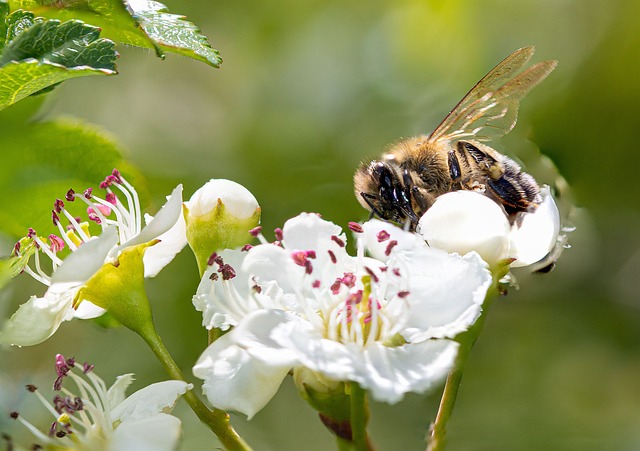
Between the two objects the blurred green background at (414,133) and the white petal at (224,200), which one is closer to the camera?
the white petal at (224,200)

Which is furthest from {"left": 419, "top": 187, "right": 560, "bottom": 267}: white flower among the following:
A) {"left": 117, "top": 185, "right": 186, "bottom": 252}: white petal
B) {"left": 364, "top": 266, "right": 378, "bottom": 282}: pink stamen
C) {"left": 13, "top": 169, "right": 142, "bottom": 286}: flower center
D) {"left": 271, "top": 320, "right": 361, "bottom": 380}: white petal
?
{"left": 13, "top": 169, "right": 142, "bottom": 286}: flower center

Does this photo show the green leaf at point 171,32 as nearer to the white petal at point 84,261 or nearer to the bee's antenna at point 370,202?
the white petal at point 84,261

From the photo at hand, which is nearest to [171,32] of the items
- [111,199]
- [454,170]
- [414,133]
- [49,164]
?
[111,199]

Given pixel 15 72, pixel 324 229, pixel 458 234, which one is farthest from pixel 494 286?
pixel 15 72

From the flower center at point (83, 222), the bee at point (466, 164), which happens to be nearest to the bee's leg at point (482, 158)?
the bee at point (466, 164)

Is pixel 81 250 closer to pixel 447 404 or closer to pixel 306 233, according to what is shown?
pixel 306 233
